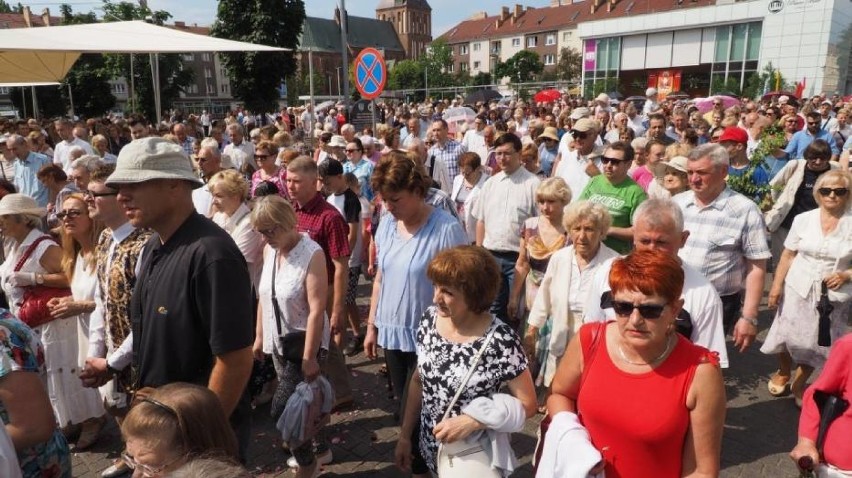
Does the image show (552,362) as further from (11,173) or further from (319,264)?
(11,173)

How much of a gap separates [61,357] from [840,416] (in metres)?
4.55

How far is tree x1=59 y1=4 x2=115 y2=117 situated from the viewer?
34781 millimetres

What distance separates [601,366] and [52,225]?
6.35 m

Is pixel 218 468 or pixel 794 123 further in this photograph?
pixel 794 123

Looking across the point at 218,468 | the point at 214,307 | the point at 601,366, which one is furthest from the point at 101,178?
the point at 601,366

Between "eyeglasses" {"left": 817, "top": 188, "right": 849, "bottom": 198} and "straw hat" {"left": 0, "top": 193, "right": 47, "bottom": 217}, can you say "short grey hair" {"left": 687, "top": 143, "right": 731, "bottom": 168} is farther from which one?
"straw hat" {"left": 0, "top": 193, "right": 47, "bottom": 217}

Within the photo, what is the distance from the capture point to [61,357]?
3.86 meters

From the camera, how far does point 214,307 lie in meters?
2.03

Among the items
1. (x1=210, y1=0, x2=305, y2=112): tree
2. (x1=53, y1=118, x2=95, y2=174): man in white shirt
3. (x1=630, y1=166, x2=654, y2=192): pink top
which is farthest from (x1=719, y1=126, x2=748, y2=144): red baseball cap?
(x1=210, y1=0, x2=305, y2=112): tree

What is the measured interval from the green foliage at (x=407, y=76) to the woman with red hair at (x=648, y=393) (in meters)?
74.3

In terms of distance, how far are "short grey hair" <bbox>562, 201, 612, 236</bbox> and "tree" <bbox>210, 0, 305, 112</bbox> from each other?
20.4 m

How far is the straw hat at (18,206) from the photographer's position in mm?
3609

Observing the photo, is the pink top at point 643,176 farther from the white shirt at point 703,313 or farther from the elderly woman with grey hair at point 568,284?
the white shirt at point 703,313

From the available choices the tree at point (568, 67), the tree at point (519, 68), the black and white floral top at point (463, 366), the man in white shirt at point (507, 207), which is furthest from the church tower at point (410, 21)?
the black and white floral top at point (463, 366)
